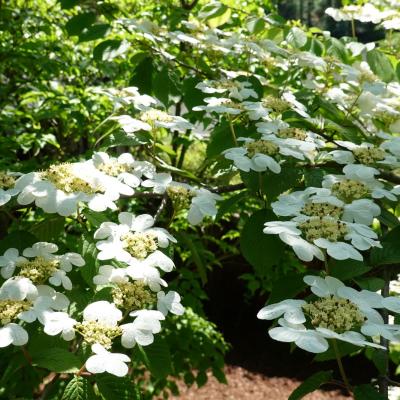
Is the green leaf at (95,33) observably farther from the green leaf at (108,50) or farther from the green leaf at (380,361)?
the green leaf at (380,361)

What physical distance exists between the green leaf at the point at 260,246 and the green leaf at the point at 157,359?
0.32 metres

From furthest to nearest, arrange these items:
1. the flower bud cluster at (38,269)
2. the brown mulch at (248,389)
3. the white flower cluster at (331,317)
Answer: the brown mulch at (248,389) → the flower bud cluster at (38,269) → the white flower cluster at (331,317)

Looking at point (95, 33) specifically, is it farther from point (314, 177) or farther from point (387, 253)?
point (387, 253)

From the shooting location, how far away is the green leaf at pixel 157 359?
0.91m

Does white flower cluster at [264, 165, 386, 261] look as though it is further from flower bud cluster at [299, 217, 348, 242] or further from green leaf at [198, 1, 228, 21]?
green leaf at [198, 1, 228, 21]

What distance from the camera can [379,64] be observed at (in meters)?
1.64

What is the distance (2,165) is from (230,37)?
1.00 m

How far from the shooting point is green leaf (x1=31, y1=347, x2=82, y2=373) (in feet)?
2.55

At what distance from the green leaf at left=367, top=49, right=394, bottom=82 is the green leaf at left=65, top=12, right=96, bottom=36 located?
3.24 ft

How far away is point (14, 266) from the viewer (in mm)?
Result: 948

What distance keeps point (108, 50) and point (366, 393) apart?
143 centimetres

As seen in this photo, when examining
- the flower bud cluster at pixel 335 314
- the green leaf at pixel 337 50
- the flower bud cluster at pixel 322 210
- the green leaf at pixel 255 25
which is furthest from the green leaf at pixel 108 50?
the flower bud cluster at pixel 335 314

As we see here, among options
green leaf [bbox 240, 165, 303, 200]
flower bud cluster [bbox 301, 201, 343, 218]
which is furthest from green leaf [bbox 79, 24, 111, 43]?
flower bud cluster [bbox 301, 201, 343, 218]

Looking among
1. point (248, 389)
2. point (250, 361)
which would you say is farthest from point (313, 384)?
point (250, 361)
